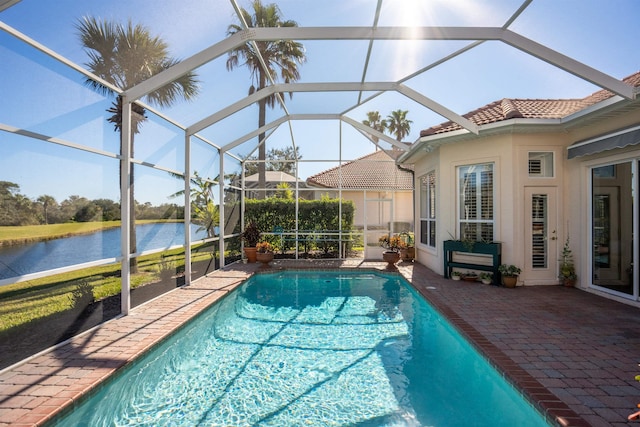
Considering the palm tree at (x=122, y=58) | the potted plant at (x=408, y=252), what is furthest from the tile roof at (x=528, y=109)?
the palm tree at (x=122, y=58)

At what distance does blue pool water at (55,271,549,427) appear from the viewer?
3.28 meters

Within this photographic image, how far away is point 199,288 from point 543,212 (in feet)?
27.7

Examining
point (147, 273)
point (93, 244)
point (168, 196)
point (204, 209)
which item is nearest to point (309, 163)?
point (204, 209)

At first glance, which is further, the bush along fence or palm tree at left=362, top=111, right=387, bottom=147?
palm tree at left=362, top=111, right=387, bottom=147

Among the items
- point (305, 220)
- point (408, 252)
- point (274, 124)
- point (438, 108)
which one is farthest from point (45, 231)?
point (408, 252)

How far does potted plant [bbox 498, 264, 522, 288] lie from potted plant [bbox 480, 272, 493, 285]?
1.06ft

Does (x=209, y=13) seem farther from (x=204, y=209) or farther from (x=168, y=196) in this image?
(x=204, y=209)

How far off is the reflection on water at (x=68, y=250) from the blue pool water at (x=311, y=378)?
170 centimetres

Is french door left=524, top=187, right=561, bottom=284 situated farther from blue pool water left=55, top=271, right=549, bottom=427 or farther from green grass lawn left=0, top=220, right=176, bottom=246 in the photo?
green grass lawn left=0, top=220, right=176, bottom=246

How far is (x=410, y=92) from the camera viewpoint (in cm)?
785

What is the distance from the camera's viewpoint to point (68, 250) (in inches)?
174

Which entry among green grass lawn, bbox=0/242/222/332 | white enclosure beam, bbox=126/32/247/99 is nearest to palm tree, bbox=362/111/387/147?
white enclosure beam, bbox=126/32/247/99

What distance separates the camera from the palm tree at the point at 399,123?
1224 inches

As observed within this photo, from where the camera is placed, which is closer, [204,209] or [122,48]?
[122,48]
